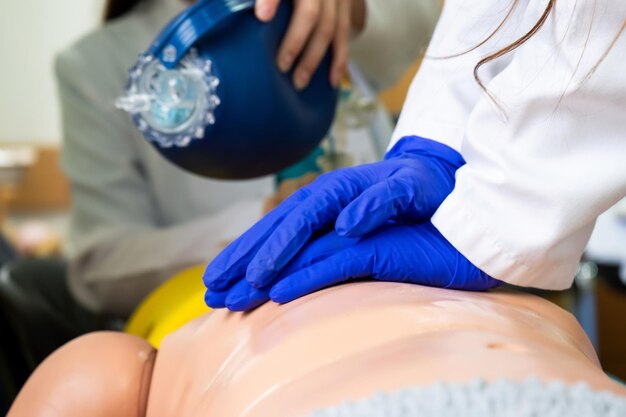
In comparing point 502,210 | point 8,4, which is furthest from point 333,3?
point 8,4

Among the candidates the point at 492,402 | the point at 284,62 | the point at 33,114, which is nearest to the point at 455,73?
the point at 284,62

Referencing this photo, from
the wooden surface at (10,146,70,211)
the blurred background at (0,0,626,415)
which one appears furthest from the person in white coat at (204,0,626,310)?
the wooden surface at (10,146,70,211)

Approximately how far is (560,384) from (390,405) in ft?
0.29

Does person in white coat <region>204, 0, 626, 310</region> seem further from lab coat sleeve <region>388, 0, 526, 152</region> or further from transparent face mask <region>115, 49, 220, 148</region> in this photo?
transparent face mask <region>115, 49, 220, 148</region>

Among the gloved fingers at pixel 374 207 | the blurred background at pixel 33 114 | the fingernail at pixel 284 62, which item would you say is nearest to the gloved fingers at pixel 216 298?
the gloved fingers at pixel 374 207

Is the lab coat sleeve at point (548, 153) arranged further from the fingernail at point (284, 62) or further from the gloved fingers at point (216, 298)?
the fingernail at point (284, 62)

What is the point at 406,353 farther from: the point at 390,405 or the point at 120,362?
the point at 120,362

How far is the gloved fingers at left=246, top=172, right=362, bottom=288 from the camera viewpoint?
2.05ft

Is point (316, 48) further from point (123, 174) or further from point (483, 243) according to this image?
point (123, 174)

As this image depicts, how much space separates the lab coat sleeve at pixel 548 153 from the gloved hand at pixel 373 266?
0.05ft

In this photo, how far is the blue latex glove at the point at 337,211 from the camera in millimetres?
625

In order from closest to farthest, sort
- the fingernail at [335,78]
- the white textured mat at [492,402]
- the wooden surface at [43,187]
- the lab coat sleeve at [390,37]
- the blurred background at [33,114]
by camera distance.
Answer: the white textured mat at [492,402], the fingernail at [335,78], the lab coat sleeve at [390,37], the blurred background at [33,114], the wooden surface at [43,187]

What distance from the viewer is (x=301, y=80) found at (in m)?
0.99

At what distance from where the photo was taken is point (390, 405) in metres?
0.42
